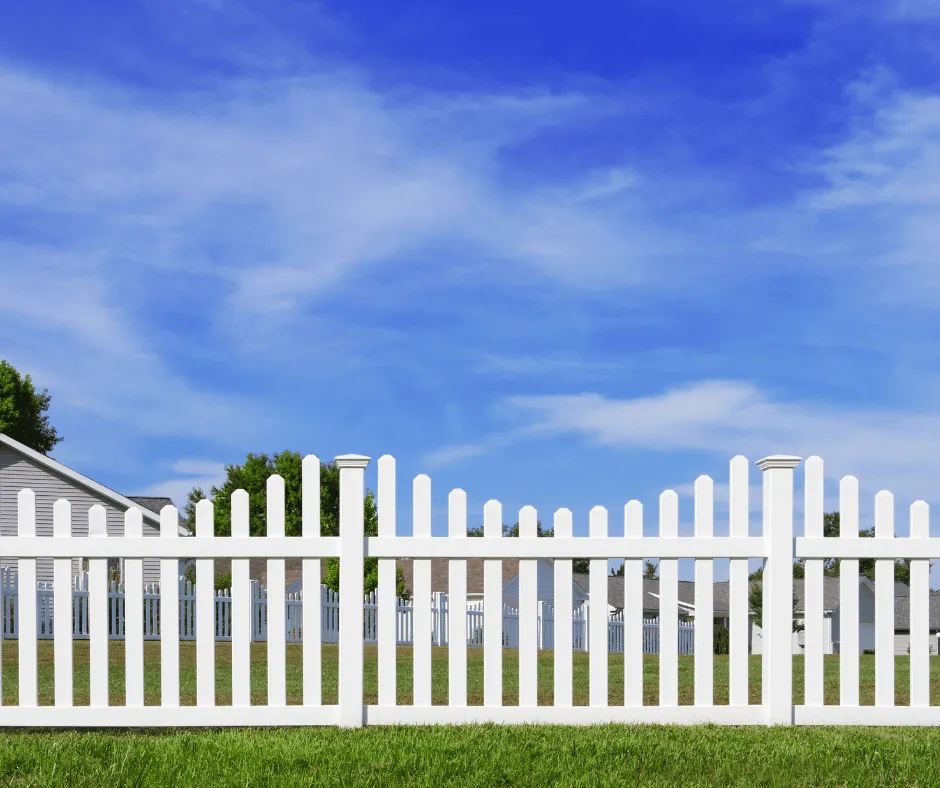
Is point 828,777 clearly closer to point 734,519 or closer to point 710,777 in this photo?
point 710,777

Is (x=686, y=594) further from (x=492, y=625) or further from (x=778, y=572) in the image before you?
(x=492, y=625)

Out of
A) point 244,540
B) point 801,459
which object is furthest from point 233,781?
point 801,459

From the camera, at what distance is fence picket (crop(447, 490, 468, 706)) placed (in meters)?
7.59

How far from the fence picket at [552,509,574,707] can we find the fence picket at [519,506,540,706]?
6.6 inches

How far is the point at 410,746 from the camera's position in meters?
6.45

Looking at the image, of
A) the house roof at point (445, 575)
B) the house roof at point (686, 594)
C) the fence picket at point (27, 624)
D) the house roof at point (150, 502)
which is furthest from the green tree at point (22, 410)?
the fence picket at point (27, 624)

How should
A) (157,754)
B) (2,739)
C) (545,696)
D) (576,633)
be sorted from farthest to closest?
1. (576,633)
2. (545,696)
3. (2,739)
4. (157,754)

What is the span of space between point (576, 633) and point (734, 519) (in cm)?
2099

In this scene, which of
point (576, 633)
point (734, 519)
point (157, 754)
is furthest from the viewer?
point (576, 633)

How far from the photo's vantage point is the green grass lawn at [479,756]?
5.84 meters

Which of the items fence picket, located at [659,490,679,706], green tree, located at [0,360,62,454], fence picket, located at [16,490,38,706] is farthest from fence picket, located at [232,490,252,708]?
green tree, located at [0,360,62,454]

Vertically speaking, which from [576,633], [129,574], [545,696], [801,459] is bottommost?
[576,633]

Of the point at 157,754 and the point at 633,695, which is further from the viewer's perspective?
the point at 633,695

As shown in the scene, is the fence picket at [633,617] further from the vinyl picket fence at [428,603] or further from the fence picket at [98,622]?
the fence picket at [98,622]
